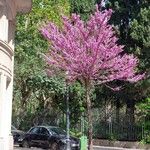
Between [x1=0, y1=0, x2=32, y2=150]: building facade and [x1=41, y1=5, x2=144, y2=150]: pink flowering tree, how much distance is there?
2.80m

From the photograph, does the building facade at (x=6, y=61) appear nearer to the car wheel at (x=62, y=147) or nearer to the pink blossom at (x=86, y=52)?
the pink blossom at (x=86, y=52)

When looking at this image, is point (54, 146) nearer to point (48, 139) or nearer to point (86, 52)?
point (48, 139)

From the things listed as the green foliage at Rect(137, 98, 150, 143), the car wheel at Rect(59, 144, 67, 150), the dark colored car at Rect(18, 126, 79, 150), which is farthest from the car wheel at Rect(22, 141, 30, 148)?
the green foliage at Rect(137, 98, 150, 143)

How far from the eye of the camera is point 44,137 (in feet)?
105

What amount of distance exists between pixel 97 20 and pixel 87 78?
8.18 ft

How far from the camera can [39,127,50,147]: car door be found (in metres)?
31.8

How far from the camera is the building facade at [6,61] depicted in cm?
2516

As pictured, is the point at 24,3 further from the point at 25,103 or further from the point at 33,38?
the point at 25,103

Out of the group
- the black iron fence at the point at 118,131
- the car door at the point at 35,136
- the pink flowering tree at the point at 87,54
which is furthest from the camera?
the black iron fence at the point at 118,131

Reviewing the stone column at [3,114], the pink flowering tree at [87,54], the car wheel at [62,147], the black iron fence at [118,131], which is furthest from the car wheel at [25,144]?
the pink flowering tree at [87,54]

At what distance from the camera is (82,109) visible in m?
42.2

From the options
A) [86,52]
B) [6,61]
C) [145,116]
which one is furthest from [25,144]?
[86,52]

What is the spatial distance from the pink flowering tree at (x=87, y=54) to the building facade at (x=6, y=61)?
2800 mm

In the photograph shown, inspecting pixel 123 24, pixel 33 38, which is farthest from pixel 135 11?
pixel 33 38
